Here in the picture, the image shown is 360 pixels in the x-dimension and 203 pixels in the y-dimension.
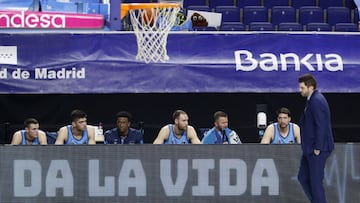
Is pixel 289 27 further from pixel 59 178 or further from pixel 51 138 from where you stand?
pixel 59 178

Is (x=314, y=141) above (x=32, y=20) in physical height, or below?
below

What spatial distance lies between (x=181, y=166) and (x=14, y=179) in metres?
1.88

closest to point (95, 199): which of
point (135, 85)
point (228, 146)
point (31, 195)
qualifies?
point (31, 195)

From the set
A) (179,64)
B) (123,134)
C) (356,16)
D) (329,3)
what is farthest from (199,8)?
(123,134)

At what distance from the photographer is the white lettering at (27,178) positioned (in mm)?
10164

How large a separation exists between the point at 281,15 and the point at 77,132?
6221mm

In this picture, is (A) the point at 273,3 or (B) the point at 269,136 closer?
(B) the point at 269,136

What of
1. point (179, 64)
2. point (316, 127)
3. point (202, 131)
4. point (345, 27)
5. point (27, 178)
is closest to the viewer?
point (316, 127)

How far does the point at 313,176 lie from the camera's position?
31.8 ft

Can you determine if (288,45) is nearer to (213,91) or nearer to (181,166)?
(213,91)

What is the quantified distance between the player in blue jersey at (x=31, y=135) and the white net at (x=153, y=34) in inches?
93.6

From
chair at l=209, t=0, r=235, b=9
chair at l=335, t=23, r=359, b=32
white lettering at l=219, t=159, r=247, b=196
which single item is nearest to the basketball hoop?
chair at l=209, t=0, r=235, b=9

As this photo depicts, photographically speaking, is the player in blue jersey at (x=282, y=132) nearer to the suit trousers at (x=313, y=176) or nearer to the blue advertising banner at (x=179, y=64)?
the blue advertising banner at (x=179, y=64)

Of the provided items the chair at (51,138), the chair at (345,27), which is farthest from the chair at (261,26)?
the chair at (51,138)
